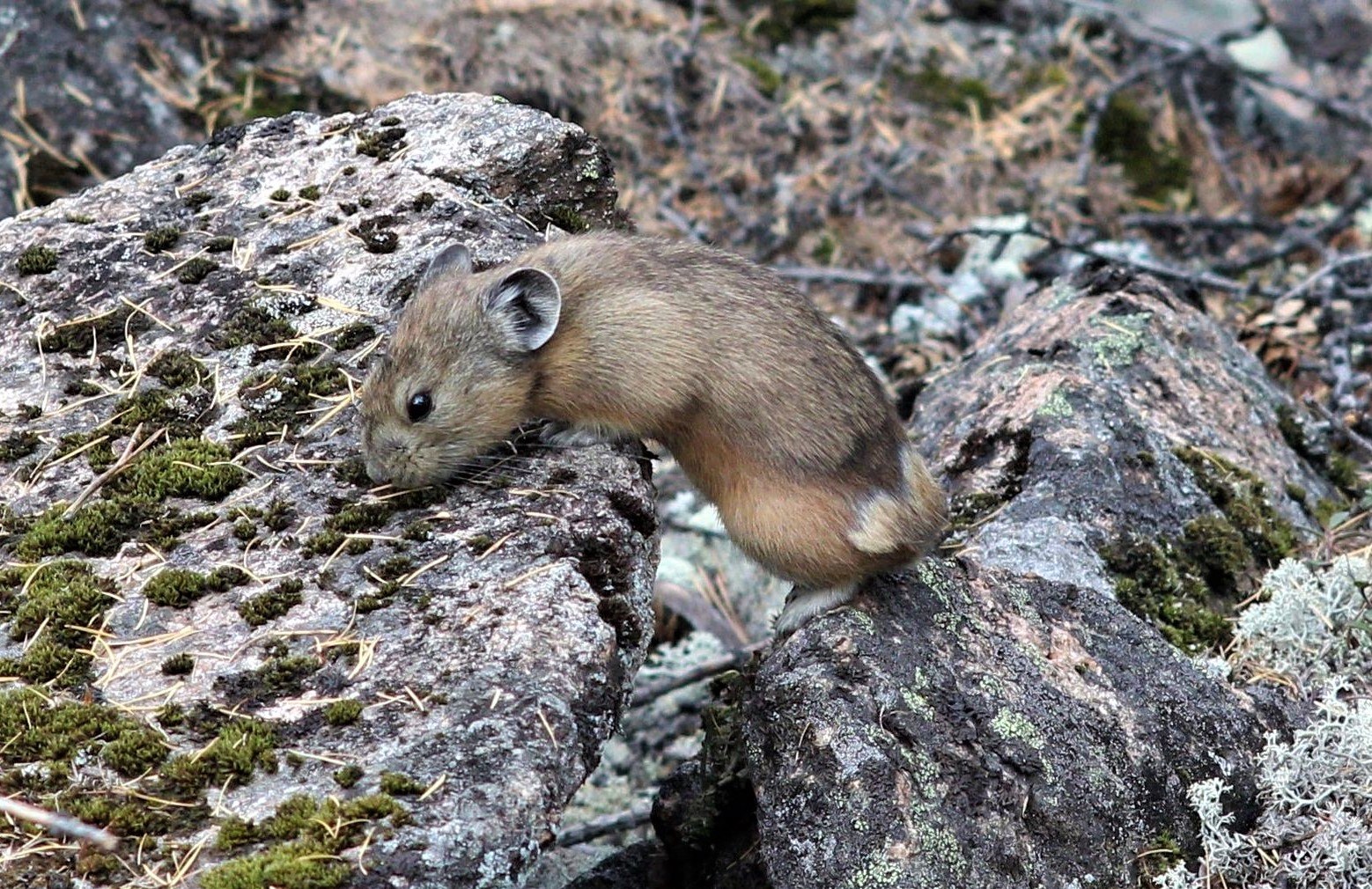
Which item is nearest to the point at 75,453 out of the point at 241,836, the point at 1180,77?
the point at 241,836

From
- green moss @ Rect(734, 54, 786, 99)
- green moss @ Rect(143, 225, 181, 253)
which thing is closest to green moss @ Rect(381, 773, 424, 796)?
green moss @ Rect(143, 225, 181, 253)

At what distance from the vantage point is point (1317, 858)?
5.20 meters

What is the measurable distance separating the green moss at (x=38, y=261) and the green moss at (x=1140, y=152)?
30.3ft

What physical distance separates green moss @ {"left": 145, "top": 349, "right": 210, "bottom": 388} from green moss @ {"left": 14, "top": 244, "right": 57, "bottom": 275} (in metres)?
0.86

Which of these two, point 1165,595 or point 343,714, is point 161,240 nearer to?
point 343,714

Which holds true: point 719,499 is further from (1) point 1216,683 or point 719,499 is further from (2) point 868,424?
(1) point 1216,683

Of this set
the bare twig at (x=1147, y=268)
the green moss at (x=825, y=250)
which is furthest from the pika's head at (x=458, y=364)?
the green moss at (x=825, y=250)

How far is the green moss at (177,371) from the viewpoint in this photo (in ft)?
18.8

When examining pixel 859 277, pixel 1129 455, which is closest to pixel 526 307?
pixel 1129 455

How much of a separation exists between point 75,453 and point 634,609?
233 centimetres

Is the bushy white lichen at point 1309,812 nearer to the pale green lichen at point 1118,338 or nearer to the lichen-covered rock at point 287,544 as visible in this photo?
the pale green lichen at point 1118,338

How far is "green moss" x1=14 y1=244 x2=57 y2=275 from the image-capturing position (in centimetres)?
621

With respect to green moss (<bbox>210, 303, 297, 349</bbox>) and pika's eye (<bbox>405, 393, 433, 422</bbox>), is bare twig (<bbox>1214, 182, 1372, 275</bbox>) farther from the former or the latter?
green moss (<bbox>210, 303, 297, 349</bbox>)

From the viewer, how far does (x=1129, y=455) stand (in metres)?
6.86
